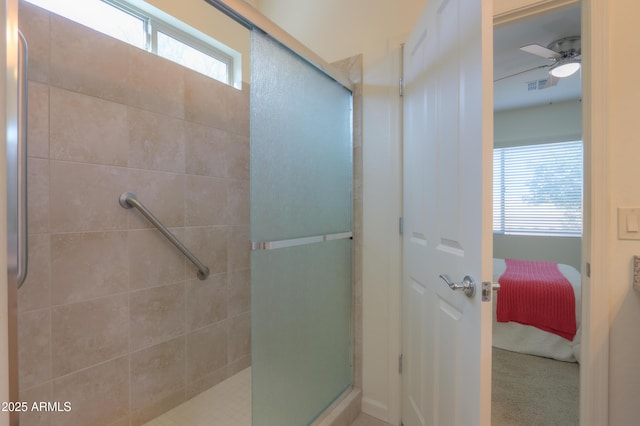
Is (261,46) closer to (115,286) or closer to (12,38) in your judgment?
(12,38)

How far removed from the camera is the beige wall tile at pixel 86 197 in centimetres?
132

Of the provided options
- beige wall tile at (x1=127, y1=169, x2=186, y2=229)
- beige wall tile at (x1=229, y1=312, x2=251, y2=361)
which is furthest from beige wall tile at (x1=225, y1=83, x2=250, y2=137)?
beige wall tile at (x1=229, y1=312, x2=251, y2=361)

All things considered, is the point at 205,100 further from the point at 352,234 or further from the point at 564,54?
the point at 564,54

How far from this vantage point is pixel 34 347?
1.25 meters

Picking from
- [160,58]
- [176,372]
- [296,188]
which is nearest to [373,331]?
[296,188]

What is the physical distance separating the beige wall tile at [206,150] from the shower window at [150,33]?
40 cm

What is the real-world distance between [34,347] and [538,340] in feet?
10.9

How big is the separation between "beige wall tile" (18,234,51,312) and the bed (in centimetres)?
310

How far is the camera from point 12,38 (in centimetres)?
50

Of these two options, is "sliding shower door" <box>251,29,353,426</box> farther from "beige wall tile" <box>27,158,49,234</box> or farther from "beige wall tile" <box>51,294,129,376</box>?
"beige wall tile" <box>27,158,49,234</box>

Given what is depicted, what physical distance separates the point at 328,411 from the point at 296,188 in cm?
119

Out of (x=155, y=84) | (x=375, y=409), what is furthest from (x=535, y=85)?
(x=155, y=84)

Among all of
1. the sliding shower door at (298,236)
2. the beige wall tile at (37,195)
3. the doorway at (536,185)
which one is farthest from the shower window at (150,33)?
the doorway at (536,185)

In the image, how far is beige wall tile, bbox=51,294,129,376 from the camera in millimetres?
1316
